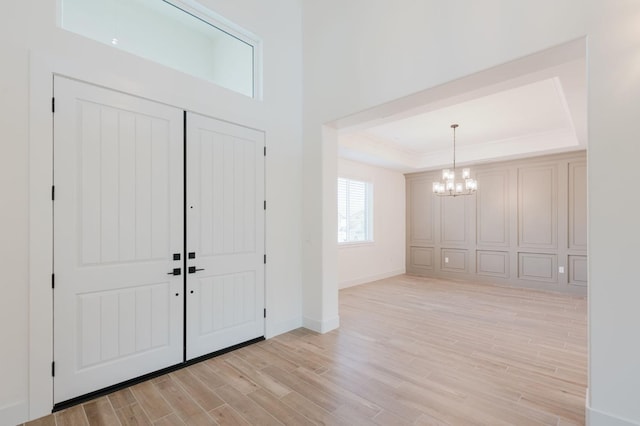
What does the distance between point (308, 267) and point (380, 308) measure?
1788 mm

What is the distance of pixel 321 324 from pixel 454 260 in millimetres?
5252

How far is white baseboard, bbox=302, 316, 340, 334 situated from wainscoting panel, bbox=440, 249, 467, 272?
489 cm

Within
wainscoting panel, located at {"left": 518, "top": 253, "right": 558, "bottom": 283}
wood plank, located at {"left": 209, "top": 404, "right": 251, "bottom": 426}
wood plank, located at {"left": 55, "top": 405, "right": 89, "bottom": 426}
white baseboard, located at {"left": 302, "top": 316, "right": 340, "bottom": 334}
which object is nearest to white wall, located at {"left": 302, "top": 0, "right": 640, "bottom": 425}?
wood plank, located at {"left": 209, "top": 404, "right": 251, "bottom": 426}

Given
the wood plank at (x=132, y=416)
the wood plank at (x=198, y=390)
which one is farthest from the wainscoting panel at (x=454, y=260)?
the wood plank at (x=132, y=416)

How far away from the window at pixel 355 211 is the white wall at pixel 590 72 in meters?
3.19

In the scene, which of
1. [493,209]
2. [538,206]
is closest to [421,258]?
[493,209]

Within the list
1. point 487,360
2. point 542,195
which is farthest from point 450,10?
point 542,195

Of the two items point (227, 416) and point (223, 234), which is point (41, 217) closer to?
point (223, 234)

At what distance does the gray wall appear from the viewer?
616 centimetres

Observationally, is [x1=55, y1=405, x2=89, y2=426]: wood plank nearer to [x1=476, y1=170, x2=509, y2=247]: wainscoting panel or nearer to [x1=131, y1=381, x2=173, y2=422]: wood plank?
[x1=131, y1=381, x2=173, y2=422]: wood plank

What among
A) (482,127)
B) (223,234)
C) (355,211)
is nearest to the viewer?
(223,234)

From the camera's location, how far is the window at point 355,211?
6758 millimetres

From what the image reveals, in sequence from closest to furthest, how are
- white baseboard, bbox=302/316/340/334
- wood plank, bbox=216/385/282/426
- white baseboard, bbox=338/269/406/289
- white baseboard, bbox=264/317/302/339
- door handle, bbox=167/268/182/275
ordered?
wood plank, bbox=216/385/282/426 < door handle, bbox=167/268/182/275 < white baseboard, bbox=264/317/302/339 < white baseboard, bbox=302/316/340/334 < white baseboard, bbox=338/269/406/289

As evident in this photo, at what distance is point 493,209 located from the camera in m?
7.18
